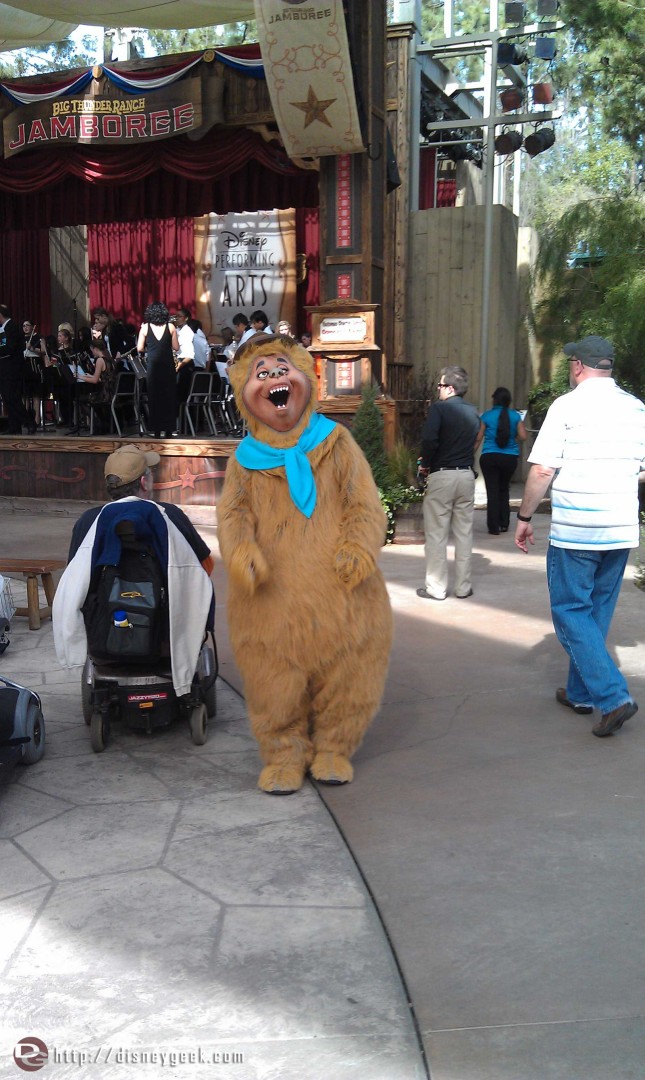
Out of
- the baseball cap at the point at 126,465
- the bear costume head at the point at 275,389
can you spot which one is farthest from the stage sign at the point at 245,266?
the bear costume head at the point at 275,389

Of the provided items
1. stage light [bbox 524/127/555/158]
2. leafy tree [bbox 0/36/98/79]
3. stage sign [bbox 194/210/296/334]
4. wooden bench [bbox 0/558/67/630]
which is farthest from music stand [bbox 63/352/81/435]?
leafy tree [bbox 0/36/98/79]

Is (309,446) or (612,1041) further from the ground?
(309,446)

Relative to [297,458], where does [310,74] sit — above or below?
above

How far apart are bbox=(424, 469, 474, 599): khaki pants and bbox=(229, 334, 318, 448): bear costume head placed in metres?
3.10

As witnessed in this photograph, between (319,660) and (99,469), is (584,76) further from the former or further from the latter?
(319,660)

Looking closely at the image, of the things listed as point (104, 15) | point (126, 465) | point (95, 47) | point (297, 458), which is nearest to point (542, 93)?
point (104, 15)

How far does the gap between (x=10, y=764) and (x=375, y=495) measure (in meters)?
1.65

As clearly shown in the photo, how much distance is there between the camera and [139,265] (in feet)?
51.6

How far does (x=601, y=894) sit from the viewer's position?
2.89 meters

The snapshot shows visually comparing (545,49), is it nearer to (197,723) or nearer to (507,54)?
(507,54)

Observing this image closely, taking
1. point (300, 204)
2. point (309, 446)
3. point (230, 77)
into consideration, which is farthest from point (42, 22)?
point (309, 446)

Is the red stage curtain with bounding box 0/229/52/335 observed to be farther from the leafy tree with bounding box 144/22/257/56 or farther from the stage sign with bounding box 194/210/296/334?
the leafy tree with bounding box 144/22/257/56

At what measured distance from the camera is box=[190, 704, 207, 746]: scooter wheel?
416cm

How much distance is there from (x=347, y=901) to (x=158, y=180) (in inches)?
527
